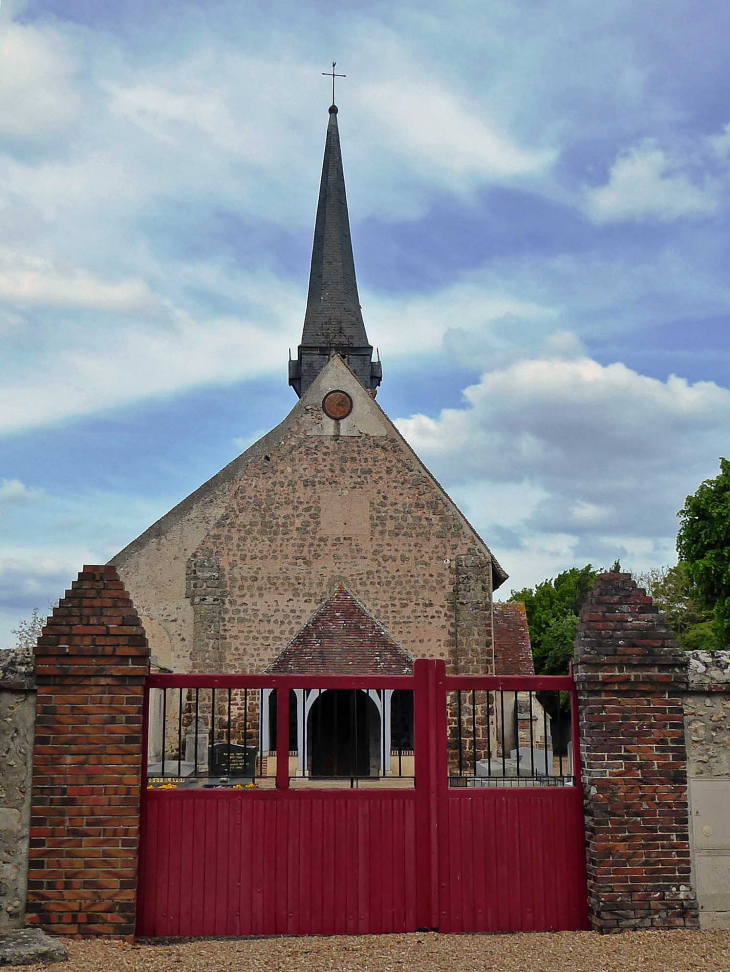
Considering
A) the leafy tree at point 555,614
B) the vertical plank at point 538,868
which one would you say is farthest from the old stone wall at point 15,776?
the leafy tree at point 555,614

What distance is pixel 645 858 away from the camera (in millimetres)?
6957

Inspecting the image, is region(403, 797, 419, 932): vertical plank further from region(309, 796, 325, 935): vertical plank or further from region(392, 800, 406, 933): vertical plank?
region(309, 796, 325, 935): vertical plank

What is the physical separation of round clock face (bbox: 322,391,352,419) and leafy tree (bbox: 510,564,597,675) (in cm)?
2084

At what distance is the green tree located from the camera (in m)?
28.7

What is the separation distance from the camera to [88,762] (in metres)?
6.79

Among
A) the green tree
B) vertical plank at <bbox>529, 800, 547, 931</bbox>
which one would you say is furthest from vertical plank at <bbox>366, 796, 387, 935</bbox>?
the green tree

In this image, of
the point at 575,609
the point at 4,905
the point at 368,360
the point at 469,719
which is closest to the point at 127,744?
the point at 4,905

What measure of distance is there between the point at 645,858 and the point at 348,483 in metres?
14.1

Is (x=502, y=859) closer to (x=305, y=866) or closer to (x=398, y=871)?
(x=398, y=871)

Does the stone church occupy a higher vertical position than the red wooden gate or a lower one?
higher

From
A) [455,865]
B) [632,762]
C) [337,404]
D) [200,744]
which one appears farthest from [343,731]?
[632,762]

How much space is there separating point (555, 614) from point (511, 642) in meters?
30.5

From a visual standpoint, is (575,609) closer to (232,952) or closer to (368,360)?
(368,360)

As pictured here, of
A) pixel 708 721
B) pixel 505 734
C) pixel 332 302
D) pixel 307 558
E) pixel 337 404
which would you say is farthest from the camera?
pixel 332 302
